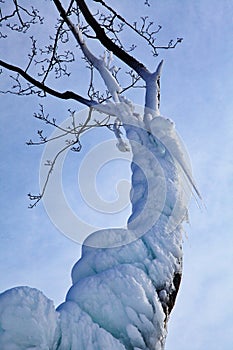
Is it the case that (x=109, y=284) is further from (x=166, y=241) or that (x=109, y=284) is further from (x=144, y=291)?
(x=166, y=241)

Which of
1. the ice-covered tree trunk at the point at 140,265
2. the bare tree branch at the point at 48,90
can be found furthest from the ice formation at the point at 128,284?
the bare tree branch at the point at 48,90

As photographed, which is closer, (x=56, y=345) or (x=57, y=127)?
(x=56, y=345)

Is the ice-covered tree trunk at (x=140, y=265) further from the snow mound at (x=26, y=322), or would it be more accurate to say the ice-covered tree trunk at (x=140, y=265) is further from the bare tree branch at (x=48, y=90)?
the bare tree branch at (x=48, y=90)

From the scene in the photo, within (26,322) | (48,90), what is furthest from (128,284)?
(48,90)

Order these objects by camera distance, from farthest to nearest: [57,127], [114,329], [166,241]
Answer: [57,127]
[166,241]
[114,329]

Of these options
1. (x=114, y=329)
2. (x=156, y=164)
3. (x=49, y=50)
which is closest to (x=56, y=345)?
(x=114, y=329)

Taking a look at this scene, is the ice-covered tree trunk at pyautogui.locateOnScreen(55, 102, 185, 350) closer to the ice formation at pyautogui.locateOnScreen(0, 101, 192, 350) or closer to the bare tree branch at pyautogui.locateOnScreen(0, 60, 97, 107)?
the ice formation at pyautogui.locateOnScreen(0, 101, 192, 350)

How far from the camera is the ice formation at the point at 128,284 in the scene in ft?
8.32

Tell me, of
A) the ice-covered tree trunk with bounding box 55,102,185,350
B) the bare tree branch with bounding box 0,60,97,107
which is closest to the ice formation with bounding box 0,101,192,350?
the ice-covered tree trunk with bounding box 55,102,185,350

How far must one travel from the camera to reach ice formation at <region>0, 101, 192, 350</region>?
2.54 metres

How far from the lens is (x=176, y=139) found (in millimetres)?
4016

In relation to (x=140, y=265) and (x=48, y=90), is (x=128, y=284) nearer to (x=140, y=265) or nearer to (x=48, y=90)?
(x=140, y=265)

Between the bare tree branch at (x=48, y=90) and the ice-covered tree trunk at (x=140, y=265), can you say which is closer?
the ice-covered tree trunk at (x=140, y=265)

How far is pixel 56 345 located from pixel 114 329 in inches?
14.4
